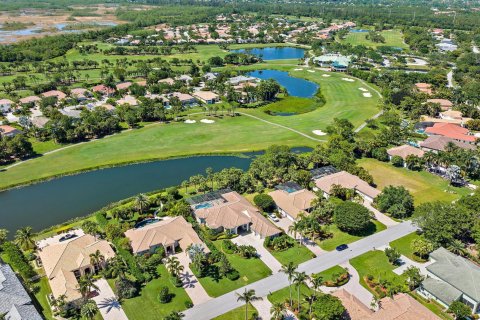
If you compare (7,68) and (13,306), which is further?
(7,68)

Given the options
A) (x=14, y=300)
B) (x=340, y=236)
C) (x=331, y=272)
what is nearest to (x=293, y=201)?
(x=340, y=236)

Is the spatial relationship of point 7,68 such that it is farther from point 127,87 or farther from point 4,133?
point 4,133

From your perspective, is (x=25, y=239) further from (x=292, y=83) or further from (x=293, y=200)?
(x=292, y=83)

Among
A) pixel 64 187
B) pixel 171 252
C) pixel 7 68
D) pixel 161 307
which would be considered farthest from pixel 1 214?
pixel 7 68

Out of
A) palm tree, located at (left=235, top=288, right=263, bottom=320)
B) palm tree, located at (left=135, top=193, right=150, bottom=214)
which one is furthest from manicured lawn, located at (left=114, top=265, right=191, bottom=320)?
palm tree, located at (left=135, top=193, right=150, bottom=214)

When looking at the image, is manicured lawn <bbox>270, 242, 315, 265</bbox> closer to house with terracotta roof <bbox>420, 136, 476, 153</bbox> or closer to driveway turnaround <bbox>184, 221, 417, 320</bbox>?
driveway turnaround <bbox>184, 221, 417, 320</bbox>

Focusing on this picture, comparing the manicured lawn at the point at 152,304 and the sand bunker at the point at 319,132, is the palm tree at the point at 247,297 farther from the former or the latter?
the sand bunker at the point at 319,132

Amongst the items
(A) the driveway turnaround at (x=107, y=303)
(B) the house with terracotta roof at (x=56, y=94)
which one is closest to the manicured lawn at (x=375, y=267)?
(A) the driveway turnaround at (x=107, y=303)
